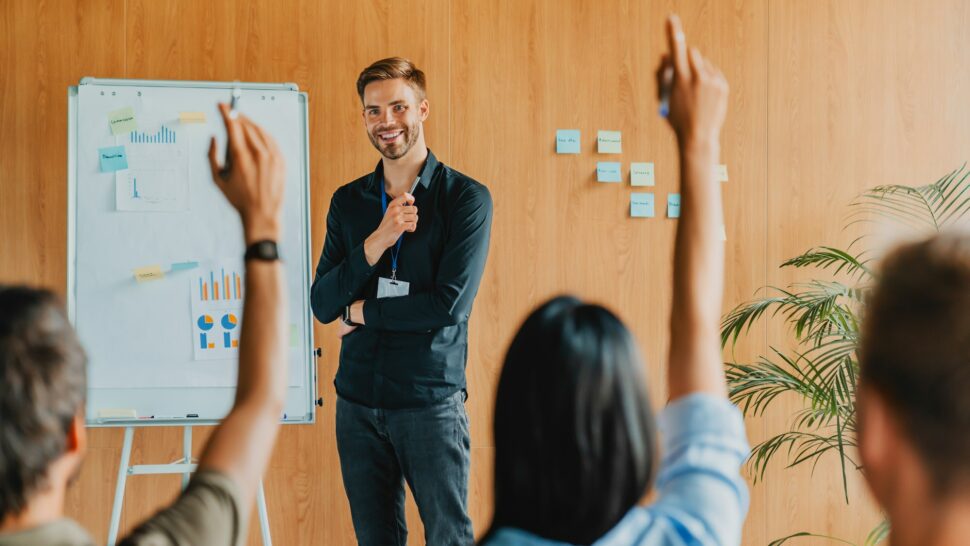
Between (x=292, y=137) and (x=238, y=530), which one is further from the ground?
(x=292, y=137)

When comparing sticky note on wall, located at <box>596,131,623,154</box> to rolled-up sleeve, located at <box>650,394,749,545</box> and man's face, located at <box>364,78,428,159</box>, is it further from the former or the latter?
rolled-up sleeve, located at <box>650,394,749,545</box>

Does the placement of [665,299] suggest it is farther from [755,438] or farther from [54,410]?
[54,410]

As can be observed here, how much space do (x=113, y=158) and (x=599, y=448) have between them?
8.81 ft

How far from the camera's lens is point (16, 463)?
0.76 metres

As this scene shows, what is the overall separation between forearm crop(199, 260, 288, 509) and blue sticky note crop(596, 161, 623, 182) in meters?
2.74

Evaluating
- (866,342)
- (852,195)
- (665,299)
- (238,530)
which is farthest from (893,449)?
(852,195)

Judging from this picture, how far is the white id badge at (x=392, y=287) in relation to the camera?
100 inches

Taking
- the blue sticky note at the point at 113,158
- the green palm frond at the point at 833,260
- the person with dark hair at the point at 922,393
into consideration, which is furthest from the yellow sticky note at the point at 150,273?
the person with dark hair at the point at 922,393

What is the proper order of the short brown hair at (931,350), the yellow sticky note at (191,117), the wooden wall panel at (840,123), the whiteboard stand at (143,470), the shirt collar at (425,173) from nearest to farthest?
the short brown hair at (931,350) < the shirt collar at (425,173) < the whiteboard stand at (143,470) < the yellow sticky note at (191,117) < the wooden wall panel at (840,123)

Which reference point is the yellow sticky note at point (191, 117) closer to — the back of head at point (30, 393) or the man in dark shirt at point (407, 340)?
the man in dark shirt at point (407, 340)

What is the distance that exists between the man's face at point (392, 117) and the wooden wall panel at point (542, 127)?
76 cm

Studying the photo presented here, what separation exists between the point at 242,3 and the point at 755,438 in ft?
9.01

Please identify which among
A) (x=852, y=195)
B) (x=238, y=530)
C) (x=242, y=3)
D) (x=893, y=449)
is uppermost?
(x=242, y=3)

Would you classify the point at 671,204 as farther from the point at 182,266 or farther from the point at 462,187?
the point at 182,266
